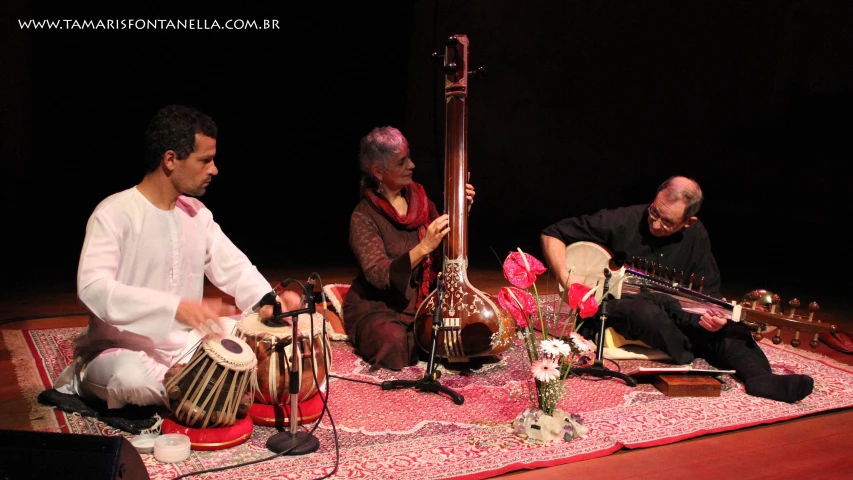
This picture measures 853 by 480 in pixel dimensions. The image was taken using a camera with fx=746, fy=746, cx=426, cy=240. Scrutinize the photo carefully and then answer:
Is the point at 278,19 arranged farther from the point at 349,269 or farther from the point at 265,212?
the point at 349,269

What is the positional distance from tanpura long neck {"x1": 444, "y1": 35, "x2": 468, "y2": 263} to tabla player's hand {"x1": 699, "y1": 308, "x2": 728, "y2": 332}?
119 centimetres

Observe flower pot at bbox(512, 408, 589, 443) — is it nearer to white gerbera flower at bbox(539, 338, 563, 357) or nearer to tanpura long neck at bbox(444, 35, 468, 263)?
white gerbera flower at bbox(539, 338, 563, 357)

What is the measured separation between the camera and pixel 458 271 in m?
3.54

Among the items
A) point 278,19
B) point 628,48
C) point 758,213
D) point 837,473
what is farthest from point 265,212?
point 837,473

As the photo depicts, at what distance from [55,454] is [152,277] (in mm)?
1294

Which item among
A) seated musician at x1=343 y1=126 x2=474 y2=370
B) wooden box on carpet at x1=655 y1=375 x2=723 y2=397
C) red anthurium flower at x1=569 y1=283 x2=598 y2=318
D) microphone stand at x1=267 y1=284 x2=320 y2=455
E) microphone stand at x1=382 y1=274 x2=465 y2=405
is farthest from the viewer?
seated musician at x1=343 y1=126 x2=474 y2=370

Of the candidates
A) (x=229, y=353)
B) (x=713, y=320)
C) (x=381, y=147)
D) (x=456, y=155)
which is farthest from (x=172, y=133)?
(x=713, y=320)

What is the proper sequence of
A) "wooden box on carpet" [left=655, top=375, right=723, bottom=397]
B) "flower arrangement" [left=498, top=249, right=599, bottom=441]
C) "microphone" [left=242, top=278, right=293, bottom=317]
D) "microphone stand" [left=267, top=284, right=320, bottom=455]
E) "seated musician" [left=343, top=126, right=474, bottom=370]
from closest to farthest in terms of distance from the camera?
"microphone stand" [left=267, top=284, right=320, bottom=455] → "microphone" [left=242, top=278, right=293, bottom=317] → "flower arrangement" [left=498, top=249, right=599, bottom=441] → "wooden box on carpet" [left=655, top=375, right=723, bottom=397] → "seated musician" [left=343, top=126, right=474, bottom=370]

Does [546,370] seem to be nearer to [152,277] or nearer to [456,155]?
[456,155]

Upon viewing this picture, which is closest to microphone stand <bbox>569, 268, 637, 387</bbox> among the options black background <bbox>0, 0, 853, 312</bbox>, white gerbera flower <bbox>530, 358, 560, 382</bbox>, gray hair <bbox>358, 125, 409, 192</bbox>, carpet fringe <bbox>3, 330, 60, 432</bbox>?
white gerbera flower <bbox>530, 358, 560, 382</bbox>

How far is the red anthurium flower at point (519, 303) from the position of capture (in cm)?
288

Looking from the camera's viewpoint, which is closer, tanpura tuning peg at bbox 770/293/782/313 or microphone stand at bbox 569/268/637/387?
tanpura tuning peg at bbox 770/293/782/313

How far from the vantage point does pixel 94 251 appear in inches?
106

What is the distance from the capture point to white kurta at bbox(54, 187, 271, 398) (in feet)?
8.59
